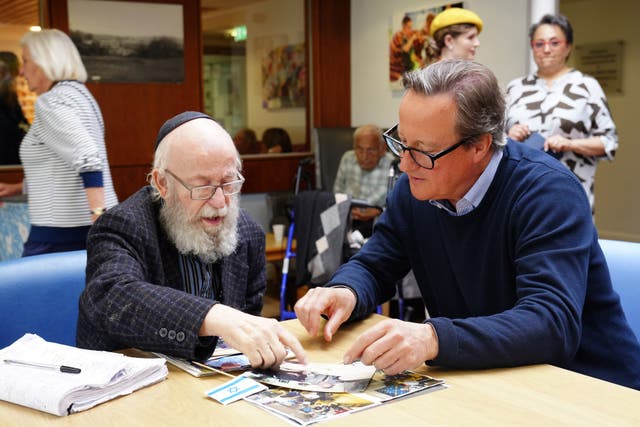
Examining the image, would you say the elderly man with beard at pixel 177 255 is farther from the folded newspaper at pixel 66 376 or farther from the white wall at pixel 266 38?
the white wall at pixel 266 38

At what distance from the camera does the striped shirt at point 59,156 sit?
2.87 m

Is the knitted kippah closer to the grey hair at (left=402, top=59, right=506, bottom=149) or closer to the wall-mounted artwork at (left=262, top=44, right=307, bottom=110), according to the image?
the grey hair at (left=402, top=59, right=506, bottom=149)

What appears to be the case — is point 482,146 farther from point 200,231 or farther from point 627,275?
point 200,231

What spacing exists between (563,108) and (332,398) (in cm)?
257

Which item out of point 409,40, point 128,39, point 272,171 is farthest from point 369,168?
point 128,39

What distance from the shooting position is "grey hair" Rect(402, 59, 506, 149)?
5.20ft

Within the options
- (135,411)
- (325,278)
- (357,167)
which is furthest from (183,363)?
(357,167)

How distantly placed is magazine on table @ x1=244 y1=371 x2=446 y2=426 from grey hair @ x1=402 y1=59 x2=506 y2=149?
1.80ft

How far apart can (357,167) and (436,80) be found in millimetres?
3632

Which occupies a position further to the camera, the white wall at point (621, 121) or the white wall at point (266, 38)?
the white wall at point (621, 121)

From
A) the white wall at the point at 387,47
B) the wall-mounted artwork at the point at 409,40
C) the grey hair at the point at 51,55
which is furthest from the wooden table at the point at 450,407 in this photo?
the wall-mounted artwork at the point at 409,40

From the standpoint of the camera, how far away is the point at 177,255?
182cm

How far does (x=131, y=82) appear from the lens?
18.8 ft

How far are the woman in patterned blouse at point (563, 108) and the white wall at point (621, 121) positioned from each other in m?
4.42
